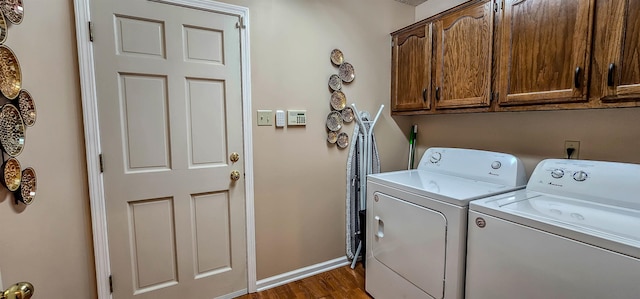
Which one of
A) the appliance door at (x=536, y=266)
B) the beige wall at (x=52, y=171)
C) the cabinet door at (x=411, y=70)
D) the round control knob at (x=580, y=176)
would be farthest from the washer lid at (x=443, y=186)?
the beige wall at (x=52, y=171)

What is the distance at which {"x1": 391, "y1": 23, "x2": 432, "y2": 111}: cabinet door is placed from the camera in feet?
6.80

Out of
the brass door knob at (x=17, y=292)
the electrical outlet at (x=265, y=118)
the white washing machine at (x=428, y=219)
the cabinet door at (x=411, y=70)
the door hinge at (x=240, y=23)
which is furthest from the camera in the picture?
the cabinet door at (x=411, y=70)

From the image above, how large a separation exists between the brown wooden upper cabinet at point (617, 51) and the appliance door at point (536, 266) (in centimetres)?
73

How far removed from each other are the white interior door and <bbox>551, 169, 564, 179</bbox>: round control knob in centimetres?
185

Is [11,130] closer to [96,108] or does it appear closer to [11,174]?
[11,174]

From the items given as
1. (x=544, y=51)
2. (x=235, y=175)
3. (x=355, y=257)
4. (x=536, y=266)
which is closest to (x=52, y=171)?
(x=235, y=175)

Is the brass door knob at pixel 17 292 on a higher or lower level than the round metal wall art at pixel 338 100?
lower

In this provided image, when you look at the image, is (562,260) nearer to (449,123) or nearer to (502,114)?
(502,114)

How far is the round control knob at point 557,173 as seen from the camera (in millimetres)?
1431

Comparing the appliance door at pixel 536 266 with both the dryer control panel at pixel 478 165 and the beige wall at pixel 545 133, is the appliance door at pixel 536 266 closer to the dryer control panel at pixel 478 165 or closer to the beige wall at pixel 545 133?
the dryer control panel at pixel 478 165

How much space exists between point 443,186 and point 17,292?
176 cm

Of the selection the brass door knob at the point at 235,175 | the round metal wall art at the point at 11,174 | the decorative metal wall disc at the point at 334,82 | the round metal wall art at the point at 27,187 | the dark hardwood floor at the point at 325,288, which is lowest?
the dark hardwood floor at the point at 325,288

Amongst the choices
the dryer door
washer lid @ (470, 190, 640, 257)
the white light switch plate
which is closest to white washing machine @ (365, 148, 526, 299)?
the dryer door

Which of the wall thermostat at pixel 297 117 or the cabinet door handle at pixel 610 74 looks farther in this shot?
the wall thermostat at pixel 297 117
